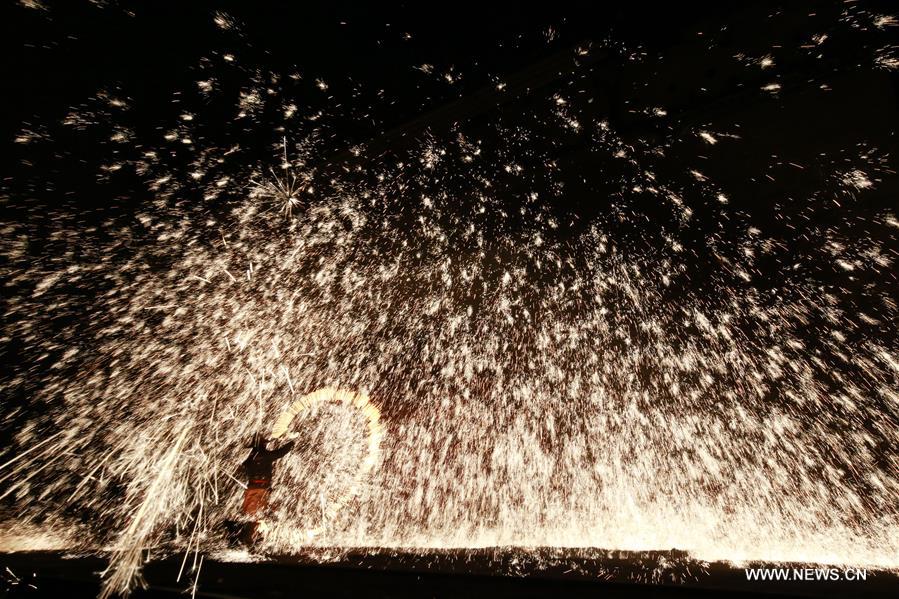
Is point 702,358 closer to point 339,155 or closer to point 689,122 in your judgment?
point 689,122

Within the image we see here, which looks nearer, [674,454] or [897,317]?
[897,317]

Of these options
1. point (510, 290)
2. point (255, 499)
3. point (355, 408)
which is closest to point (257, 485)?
point (255, 499)

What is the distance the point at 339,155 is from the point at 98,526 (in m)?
5.15

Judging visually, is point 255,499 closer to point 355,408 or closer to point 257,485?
point 257,485

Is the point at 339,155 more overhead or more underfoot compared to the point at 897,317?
more overhead

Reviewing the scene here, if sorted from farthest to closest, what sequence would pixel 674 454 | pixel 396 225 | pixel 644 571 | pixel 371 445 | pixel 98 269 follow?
1. pixel 98 269
2. pixel 371 445
3. pixel 396 225
4. pixel 674 454
5. pixel 644 571

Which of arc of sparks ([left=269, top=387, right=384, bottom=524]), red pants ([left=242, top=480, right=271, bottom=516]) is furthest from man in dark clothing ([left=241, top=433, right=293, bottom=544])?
arc of sparks ([left=269, top=387, right=384, bottom=524])

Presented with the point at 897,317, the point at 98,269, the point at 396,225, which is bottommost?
the point at 897,317

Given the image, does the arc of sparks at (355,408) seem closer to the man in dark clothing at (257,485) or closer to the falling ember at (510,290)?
the falling ember at (510,290)

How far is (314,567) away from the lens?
120cm

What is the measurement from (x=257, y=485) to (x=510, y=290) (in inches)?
78.9

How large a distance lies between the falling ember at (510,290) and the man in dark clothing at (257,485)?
0.12 ft

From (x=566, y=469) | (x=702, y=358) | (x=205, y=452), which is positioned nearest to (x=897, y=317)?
(x=702, y=358)

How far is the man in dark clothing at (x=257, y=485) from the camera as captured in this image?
1.58 meters
